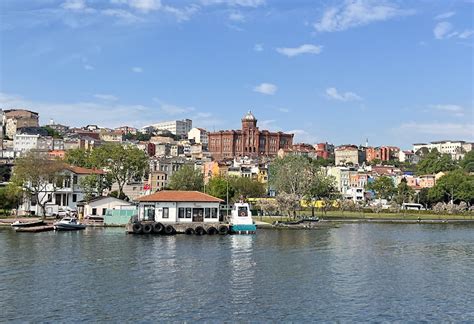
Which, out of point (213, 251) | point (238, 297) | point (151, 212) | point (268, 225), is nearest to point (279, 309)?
point (238, 297)

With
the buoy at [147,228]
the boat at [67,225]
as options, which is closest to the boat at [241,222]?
the buoy at [147,228]

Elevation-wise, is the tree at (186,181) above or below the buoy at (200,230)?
above

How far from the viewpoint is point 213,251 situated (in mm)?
43000

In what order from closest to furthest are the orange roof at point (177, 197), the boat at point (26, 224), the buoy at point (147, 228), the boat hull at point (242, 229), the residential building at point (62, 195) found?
the buoy at point (147, 228) → the boat hull at point (242, 229) → the boat at point (26, 224) → the orange roof at point (177, 197) → the residential building at point (62, 195)

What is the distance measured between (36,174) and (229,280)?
41814 mm

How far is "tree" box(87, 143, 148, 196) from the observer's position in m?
87.0

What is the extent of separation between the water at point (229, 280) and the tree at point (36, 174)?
663 inches

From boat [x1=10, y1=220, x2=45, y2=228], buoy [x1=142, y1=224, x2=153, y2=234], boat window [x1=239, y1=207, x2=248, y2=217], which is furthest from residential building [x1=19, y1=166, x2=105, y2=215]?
boat window [x1=239, y1=207, x2=248, y2=217]

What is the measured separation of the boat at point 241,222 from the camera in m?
56.9

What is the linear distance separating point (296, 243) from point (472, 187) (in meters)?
82.0

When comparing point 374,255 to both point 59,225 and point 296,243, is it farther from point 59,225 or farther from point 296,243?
point 59,225

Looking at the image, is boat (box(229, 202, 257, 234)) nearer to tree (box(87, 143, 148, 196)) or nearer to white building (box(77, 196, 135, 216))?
white building (box(77, 196, 135, 216))

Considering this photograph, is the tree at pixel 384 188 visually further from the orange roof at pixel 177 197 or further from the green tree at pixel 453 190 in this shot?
the orange roof at pixel 177 197

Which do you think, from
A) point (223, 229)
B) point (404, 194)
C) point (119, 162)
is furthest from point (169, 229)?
point (404, 194)
